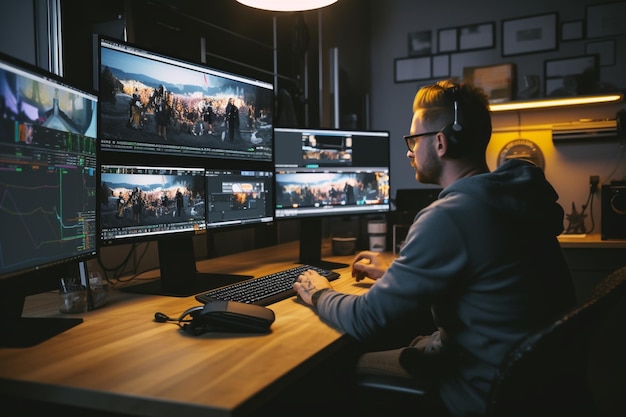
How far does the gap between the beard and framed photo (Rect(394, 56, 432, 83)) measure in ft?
8.50

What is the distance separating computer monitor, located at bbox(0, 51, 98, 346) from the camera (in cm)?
92

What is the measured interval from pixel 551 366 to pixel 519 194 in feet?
1.18

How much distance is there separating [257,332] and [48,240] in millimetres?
465

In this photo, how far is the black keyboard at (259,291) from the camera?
1275mm

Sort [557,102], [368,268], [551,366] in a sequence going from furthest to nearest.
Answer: [557,102] → [368,268] → [551,366]

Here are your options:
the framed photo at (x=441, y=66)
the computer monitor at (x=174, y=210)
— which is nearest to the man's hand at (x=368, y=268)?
the computer monitor at (x=174, y=210)

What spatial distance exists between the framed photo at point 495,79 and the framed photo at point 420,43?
397mm

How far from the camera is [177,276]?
A: 1506mm

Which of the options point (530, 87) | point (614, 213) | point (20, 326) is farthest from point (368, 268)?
point (530, 87)

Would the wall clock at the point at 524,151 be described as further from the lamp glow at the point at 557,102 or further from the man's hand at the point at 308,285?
the man's hand at the point at 308,285

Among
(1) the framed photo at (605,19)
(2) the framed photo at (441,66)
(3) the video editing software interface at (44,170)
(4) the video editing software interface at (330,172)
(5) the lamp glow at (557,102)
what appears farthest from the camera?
(2) the framed photo at (441,66)

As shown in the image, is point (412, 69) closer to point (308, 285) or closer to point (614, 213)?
point (614, 213)

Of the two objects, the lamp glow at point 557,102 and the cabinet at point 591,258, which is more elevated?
the lamp glow at point 557,102

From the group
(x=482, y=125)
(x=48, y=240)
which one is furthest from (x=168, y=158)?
(x=482, y=125)
